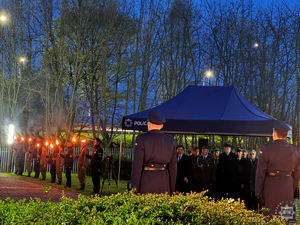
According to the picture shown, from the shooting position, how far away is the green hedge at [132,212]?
12.5 ft

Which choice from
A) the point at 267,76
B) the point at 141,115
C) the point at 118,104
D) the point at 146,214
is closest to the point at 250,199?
the point at 141,115

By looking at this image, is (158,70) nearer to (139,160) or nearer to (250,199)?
(250,199)

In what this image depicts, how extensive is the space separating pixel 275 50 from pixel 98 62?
13.6m

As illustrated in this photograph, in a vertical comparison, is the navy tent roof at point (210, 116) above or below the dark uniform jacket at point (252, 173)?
above

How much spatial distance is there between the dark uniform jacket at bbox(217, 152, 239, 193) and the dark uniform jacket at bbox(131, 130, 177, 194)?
576cm

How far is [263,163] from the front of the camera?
701cm

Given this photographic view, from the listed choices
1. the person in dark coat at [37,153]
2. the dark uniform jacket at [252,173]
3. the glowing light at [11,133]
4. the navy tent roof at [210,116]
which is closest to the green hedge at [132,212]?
the navy tent roof at [210,116]

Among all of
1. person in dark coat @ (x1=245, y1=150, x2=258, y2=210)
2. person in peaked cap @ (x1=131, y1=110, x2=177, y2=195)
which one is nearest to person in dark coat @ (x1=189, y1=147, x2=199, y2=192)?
person in dark coat @ (x1=245, y1=150, x2=258, y2=210)

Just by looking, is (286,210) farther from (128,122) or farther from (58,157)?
(58,157)

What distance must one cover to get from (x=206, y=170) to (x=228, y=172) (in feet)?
2.31

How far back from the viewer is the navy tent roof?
427 inches

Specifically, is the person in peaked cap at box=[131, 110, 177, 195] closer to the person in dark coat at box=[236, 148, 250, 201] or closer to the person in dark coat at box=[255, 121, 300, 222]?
the person in dark coat at box=[255, 121, 300, 222]

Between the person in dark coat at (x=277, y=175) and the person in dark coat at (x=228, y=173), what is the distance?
481 cm

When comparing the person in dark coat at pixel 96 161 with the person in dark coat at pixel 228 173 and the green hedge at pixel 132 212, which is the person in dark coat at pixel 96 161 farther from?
the green hedge at pixel 132 212
